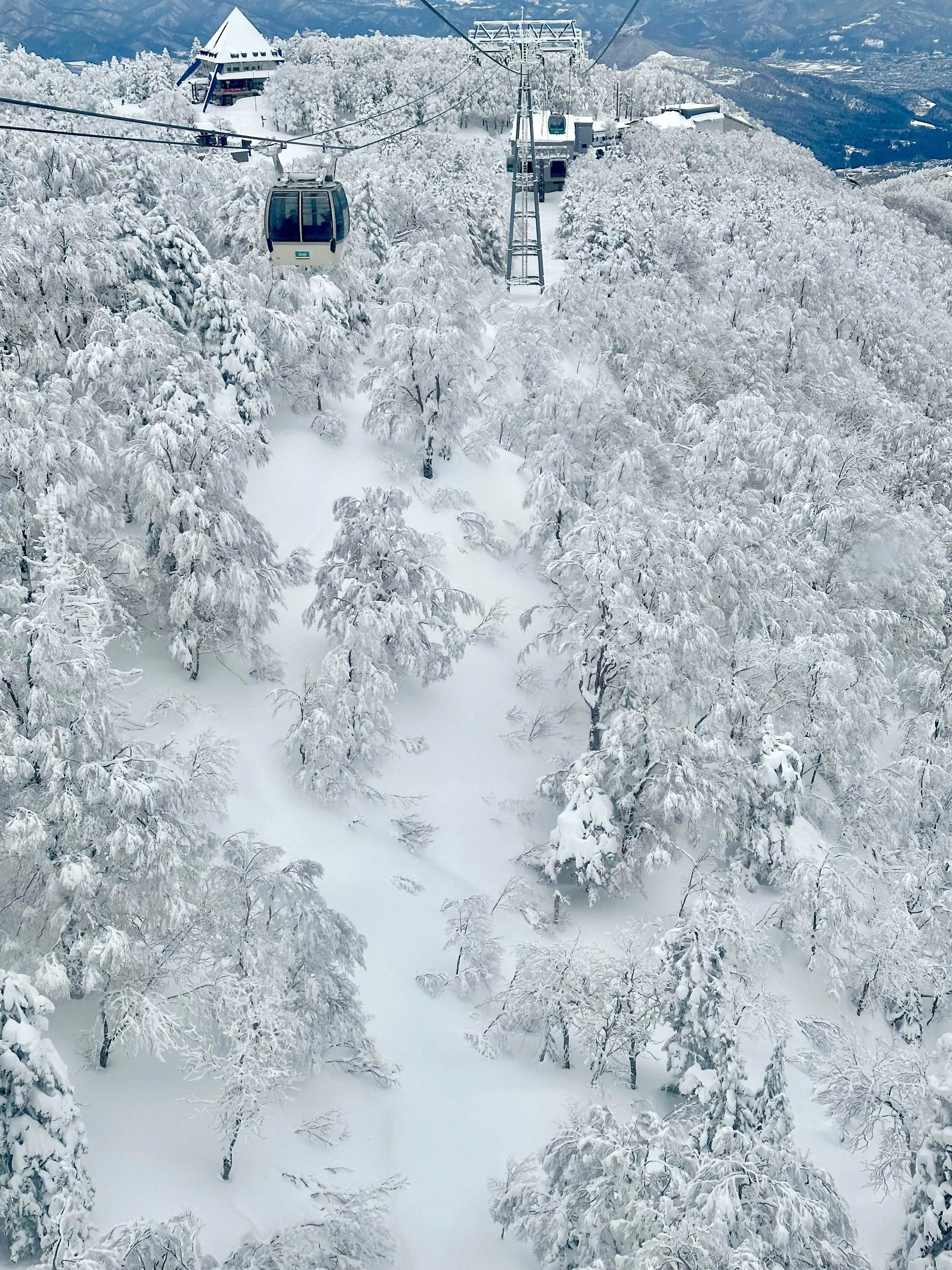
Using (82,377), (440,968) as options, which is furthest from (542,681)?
(82,377)

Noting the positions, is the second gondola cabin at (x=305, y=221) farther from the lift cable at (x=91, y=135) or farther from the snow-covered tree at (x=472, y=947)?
the snow-covered tree at (x=472, y=947)

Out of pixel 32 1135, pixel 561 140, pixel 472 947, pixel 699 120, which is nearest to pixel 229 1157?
pixel 32 1135

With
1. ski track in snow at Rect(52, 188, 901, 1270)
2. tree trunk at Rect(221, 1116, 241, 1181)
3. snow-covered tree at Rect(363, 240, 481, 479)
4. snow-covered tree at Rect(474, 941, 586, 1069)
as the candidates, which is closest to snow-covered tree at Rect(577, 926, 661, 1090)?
snow-covered tree at Rect(474, 941, 586, 1069)

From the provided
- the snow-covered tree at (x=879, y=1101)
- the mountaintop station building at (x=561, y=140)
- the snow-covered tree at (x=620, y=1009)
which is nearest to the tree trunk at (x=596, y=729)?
the snow-covered tree at (x=620, y=1009)

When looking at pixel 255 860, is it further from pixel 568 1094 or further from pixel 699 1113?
pixel 699 1113

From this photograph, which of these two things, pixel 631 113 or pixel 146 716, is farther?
pixel 631 113
